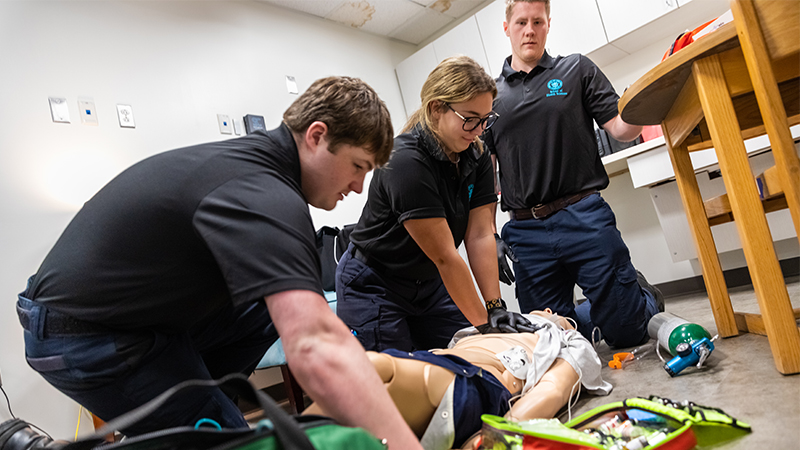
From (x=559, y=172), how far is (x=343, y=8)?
9.29 ft

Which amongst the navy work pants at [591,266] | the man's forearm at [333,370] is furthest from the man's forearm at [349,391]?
the navy work pants at [591,266]

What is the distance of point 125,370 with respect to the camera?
0.94 metres

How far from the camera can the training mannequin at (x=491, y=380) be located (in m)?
0.98

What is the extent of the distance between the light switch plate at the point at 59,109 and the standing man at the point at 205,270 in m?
2.09

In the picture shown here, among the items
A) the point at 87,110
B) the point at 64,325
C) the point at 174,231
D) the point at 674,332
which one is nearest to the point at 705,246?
the point at 674,332

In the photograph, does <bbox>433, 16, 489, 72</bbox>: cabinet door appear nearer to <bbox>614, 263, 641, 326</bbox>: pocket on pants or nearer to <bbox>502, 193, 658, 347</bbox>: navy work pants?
<bbox>502, 193, 658, 347</bbox>: navy work pants

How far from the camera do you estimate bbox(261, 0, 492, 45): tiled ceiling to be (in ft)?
13.1

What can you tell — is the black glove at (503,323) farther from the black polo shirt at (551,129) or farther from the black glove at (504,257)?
the black polo shirt at (551,129)

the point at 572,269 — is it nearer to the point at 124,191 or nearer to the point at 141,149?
the point at 124,191

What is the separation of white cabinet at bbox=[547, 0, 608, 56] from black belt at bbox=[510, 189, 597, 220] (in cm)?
194

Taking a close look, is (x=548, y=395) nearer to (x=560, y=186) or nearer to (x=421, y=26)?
(x=560, y=186)

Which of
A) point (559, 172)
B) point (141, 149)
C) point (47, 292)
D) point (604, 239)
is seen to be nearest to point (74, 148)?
point (141, 149)

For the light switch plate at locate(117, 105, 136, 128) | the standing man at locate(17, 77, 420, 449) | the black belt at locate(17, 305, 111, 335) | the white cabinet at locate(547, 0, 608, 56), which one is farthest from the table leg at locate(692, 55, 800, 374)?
the light switch plate at locate(117, 105, 136, 128)

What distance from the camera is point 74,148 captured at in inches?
104
